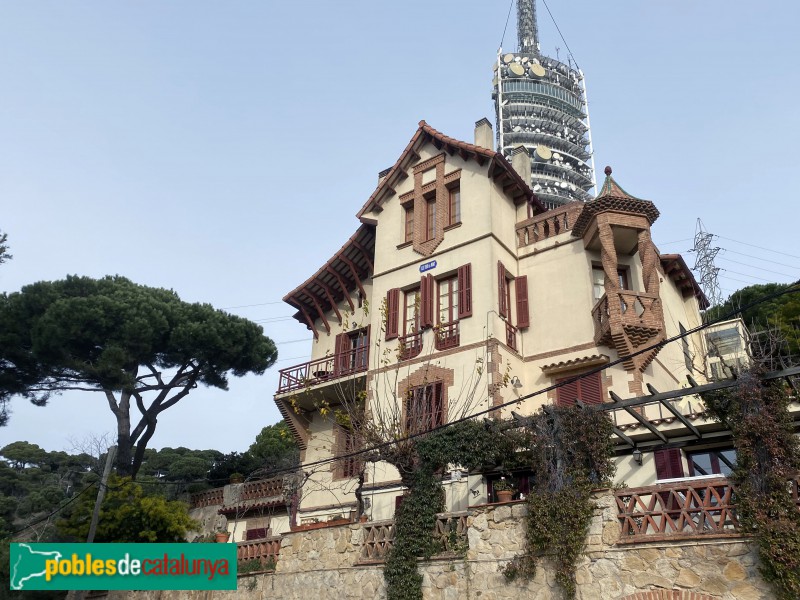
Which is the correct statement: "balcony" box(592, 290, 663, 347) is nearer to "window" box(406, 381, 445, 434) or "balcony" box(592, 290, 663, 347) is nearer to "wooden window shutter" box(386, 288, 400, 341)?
"window" box(406, 381, 445, 434)

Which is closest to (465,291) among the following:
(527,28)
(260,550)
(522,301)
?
(522,301)

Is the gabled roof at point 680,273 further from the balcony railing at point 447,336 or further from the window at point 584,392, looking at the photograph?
the balcony railing at point 447,336

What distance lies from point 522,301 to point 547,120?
78.6m

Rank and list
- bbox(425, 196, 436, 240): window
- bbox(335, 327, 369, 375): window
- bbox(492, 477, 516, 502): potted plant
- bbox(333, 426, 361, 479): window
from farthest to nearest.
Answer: bbox(335, 327, 369, 375): window
bbox(425, 196, 436, 240): window
bbox(333, 426, 361, 479): window
bbox(492, 477, 516, 502): potted plant

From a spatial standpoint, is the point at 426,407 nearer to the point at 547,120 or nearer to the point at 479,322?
the point at 479,322

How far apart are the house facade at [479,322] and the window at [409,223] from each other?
0.17 ft

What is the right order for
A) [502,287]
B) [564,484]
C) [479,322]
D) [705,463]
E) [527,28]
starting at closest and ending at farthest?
[564,484]
[705,463]
[479,322]
[502,287]
[527,28]

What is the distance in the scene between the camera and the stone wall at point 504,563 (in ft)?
37.0

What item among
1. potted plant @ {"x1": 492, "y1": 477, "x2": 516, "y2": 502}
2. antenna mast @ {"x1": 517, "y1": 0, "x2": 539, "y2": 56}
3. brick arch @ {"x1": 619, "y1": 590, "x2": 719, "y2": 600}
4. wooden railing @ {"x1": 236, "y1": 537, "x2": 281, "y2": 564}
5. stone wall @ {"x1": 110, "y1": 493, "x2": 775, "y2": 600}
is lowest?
brick arch @ {"x1": 619, "y1": 590, "x2": 719, "y2": 600}

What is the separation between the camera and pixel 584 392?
20.0 meters

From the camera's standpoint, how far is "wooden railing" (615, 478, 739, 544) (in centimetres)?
1160

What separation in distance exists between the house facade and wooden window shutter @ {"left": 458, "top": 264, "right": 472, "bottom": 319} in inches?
1.4

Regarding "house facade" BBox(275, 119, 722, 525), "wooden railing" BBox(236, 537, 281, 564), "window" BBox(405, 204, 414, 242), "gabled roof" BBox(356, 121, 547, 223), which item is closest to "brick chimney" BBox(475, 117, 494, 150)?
"house facade" BBox(275, 119, 722, 525)

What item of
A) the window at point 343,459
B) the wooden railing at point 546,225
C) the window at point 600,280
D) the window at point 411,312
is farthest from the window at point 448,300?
the window at point 343,459
